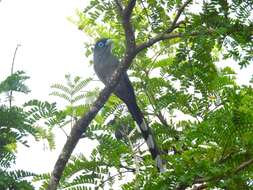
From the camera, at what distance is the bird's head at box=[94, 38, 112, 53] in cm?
603

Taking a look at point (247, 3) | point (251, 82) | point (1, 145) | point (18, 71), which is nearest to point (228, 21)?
point (247, 3)

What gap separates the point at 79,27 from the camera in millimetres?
5449

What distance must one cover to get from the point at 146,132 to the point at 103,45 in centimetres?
188

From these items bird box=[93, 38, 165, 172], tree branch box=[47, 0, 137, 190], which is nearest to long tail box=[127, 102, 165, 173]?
bird box=[93, 38, 165, 172]

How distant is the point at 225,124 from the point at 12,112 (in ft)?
3.91

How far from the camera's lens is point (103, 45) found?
20.6ft

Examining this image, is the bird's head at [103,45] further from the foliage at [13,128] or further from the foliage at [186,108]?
the foliage at [13,128]


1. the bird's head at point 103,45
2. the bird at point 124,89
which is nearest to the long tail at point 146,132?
the bird at point 124,89

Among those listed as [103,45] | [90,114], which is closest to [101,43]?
[103,45]

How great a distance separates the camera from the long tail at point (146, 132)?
4.32m

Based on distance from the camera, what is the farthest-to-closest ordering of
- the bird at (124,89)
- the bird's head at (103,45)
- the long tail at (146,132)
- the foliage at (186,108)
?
the bird's head at (103,45), the bird at (124,89), the long tail at (146,132), the foliage at (186,108)

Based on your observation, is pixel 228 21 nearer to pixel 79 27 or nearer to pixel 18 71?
pixel 18 71

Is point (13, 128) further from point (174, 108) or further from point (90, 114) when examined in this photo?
point (174, 108)

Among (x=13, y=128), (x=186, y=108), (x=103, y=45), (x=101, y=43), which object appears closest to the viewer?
(x=13, y=128)
